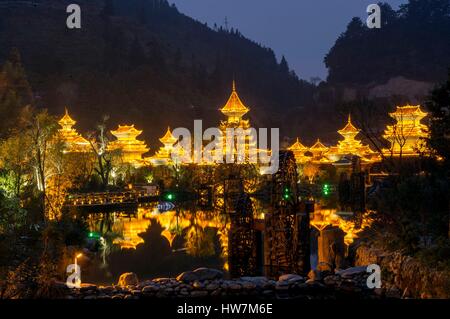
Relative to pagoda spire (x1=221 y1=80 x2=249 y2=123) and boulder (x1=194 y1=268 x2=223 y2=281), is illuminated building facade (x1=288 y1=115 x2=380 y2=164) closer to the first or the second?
pagoda spire (x1=221 y1=80 x2=249 y2=123)

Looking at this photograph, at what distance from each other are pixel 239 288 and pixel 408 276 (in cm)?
308

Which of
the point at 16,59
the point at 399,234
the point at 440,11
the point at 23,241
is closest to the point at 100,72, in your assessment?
the point at 16,59

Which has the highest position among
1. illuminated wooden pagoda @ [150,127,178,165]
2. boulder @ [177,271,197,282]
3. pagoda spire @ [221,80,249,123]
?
pagoda spire @ [221,80,249,123]

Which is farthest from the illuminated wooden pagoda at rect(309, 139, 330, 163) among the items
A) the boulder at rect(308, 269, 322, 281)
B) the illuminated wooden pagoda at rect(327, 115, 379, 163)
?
the boulder at rect(308, 269, 322, 281)

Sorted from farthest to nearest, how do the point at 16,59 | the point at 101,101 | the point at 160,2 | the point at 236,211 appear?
the point at 160,2
the point at 101,101
the point at 16,59
the point at 236,211

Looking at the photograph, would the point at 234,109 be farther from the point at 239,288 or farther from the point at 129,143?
the point at 239,288

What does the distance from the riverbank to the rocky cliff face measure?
407 mm

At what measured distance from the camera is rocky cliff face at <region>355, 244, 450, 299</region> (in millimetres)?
8328

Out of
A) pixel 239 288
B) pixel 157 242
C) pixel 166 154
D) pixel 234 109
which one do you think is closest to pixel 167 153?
pixel 166 154

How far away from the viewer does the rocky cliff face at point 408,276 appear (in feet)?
27.3

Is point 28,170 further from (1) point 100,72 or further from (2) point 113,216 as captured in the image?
(1) point 100,72

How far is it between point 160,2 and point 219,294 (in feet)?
428

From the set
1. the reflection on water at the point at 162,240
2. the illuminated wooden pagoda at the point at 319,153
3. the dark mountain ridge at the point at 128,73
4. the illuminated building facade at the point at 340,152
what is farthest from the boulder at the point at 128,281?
the dark mountain ridge at the point at 128,73

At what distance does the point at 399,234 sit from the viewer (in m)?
11.2
